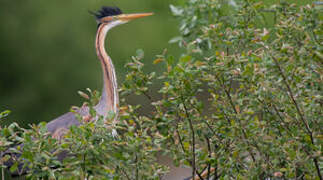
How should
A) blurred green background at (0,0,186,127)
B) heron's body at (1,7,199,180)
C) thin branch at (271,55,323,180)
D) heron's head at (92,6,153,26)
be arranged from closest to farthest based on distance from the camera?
thin branch at (271,55,323,180)
heron's body at (1,7,199,180)
heron's head at (92,6,153,26)
blurred green background at (0,0,186,127)

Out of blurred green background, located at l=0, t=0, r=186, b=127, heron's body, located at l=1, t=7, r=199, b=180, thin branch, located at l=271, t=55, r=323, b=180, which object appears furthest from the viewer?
blurred green background, located at l=0, t=0, r=186, b=127

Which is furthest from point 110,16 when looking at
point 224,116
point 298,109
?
point 298,109

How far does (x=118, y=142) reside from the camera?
1312 millimetres

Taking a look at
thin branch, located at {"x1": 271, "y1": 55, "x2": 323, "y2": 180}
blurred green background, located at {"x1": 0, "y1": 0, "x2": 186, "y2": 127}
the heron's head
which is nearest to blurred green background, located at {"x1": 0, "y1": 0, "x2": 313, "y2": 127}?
blurred green background, located at {"x1": 0, "y1": 0, "x2": 186, "y2": 127}

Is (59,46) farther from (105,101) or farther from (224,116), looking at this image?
(224,116)

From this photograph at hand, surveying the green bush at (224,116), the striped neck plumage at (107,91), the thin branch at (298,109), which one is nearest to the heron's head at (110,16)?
the striped neck plumage at (107,91)

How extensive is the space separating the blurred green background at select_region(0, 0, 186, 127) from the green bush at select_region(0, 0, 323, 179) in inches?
171

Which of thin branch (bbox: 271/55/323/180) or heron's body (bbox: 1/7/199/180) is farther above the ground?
heron's body (bbox: 1/7/199/180)

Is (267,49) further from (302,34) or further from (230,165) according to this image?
(230,165)

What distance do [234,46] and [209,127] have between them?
0.22 m

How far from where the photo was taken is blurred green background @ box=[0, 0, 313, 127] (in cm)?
599

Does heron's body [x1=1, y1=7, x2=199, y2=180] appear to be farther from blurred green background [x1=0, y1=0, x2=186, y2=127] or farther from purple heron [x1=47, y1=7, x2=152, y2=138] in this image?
blurred green background [x1=0, y1=0, x2=186, y2=127]

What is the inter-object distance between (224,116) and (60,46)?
5.21 metres

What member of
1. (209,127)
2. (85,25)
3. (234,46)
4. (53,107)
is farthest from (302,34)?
(85,25)
